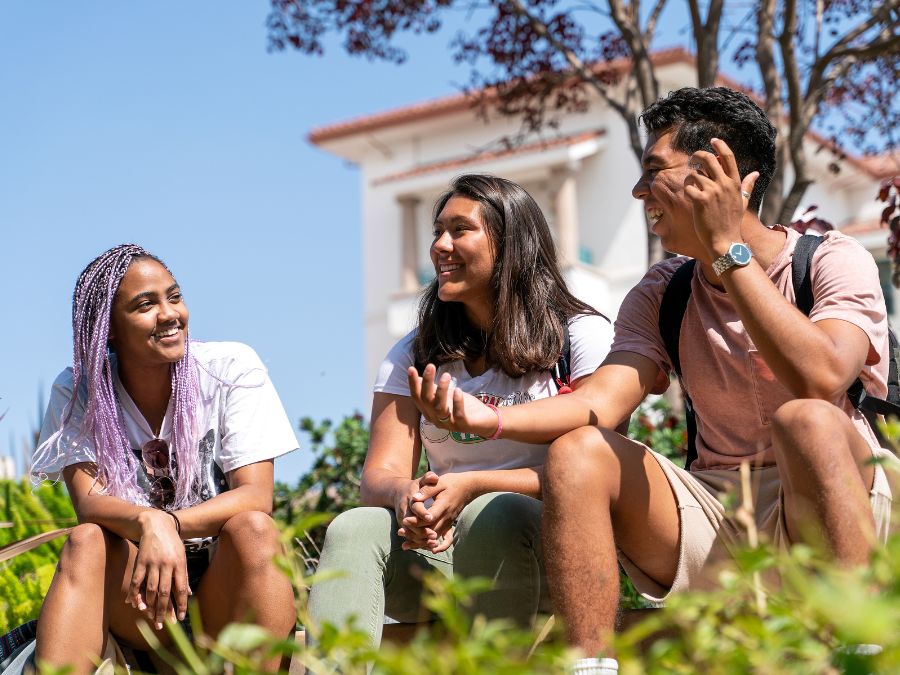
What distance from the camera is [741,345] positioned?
9.30ft

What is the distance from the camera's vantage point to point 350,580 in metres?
2.76

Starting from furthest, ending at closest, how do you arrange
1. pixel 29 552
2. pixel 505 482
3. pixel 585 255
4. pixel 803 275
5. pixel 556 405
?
pixel 585 255 < pixel 29 552 < pixel 505 482 < pixel 556 405 < pixel 803 275

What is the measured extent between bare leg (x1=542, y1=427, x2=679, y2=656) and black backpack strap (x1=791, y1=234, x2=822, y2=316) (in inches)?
21.2

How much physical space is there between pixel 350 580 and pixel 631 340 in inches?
39.3

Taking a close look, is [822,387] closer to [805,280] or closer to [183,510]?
[805,280]

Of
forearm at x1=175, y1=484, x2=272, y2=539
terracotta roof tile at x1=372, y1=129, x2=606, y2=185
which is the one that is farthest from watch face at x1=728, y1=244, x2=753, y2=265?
terracotta roof tile at x1=372, y1=129, x2=606, y2=185

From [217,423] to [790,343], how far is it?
181 cm

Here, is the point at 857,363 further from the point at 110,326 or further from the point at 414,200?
the point at 414,200

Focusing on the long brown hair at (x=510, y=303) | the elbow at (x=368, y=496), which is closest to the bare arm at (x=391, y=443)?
the elbow at (x=368, y=496)

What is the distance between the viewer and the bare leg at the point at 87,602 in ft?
9.36

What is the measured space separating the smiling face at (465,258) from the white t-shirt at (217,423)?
2.10 ft

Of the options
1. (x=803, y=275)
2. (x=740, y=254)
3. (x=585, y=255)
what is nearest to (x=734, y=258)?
(x=740, y=254)

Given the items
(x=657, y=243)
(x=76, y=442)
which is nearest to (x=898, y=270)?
(x=657, y=243)

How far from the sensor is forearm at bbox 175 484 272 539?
3.06m
